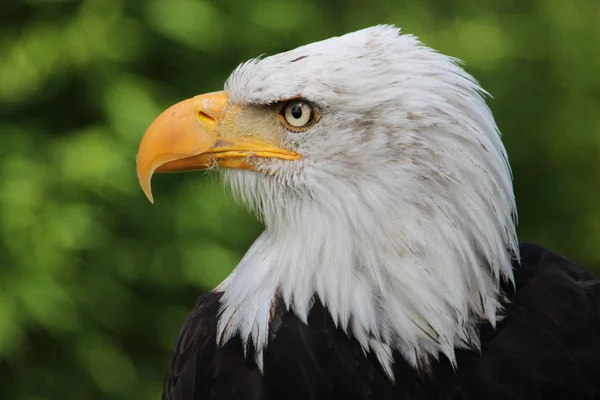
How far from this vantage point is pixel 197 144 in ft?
8.82

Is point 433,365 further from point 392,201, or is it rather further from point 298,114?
point 298,114

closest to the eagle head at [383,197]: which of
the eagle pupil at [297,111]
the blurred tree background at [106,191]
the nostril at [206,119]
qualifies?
the eagle pupil at [297,111]

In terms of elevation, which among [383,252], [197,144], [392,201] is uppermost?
[197,144]

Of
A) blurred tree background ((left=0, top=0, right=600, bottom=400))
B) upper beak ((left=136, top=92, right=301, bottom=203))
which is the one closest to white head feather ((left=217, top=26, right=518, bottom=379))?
upper beak ((left=136, top=92, right=301, bottom=203))

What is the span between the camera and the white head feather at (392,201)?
2.50 meters

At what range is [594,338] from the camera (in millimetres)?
2646

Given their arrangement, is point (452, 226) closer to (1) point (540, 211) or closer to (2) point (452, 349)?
(2) point (452, 349)

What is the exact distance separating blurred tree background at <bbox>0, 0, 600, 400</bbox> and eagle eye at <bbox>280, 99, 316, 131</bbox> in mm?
2136

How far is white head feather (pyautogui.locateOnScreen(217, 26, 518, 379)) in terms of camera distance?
2.50 meters

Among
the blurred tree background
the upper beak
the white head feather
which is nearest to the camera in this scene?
the white head feather

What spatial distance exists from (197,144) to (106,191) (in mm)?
2158

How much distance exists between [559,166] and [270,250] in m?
4.41

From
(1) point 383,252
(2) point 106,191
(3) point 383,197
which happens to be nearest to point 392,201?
(3) point 383,197

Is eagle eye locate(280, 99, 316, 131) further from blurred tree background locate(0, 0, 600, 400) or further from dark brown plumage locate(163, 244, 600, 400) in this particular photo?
blurred tree background locate(0, 0, 600, 400)
